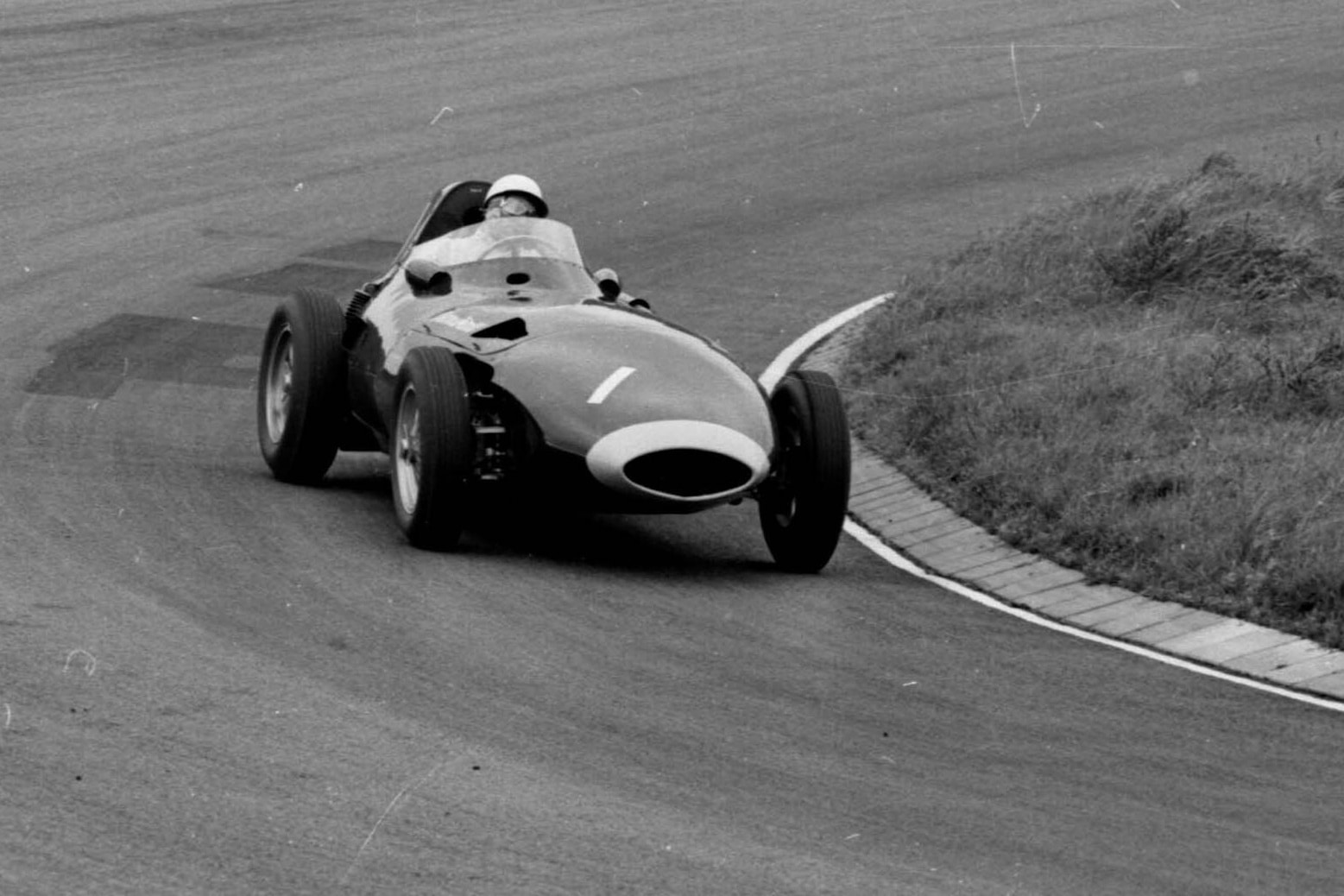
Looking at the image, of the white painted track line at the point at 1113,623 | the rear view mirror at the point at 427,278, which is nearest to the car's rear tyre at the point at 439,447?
the rear view mirror at the point at 427,278

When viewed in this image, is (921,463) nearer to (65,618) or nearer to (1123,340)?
(1123,340)

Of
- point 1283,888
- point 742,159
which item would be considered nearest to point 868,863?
point 1283,888

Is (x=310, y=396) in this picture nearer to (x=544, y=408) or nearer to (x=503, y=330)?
(x=503, y=330)

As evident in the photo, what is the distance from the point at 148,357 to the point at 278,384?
8.44 feet

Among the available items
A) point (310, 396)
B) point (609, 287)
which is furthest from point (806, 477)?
point (310, 396)

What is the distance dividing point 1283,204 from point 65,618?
1189 cm

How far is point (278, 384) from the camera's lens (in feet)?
42.2

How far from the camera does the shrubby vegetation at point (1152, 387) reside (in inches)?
444

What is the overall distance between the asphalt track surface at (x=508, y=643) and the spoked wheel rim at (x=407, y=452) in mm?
217

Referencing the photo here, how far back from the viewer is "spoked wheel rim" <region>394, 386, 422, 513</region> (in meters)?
11.1

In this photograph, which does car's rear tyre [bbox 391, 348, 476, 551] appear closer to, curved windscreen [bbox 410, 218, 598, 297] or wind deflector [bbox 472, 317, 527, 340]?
wind deflector [bbox 472, 317, 527, 340]

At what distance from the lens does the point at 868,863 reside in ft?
22.9

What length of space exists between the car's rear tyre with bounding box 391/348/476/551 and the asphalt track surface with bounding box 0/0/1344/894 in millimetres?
239

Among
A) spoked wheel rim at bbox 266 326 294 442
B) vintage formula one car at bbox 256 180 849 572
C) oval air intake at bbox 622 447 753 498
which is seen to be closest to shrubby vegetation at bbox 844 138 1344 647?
vintage formula one car at bbox 256 180 849 572
